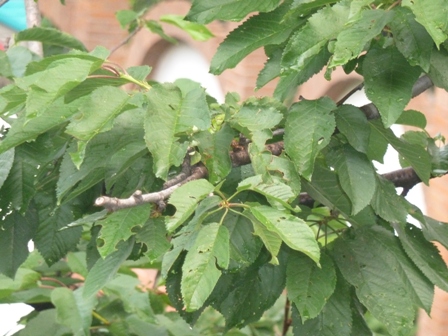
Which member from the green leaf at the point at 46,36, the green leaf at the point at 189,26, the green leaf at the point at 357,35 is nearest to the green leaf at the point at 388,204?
the green leaf at the point at 357,35

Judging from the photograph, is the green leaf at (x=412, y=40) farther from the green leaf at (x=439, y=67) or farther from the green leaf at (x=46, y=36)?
the green leaf at (x=46, y=36)

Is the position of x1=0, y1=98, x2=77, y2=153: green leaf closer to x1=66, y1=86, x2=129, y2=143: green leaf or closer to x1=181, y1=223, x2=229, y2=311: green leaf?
x1=66, y1=86, x2=129, y2=143: green leaf

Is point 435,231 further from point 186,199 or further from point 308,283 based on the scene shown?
point 186,199

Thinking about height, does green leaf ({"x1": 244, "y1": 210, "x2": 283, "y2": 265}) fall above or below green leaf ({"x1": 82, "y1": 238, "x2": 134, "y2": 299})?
above

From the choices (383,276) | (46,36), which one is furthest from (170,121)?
(46,36)

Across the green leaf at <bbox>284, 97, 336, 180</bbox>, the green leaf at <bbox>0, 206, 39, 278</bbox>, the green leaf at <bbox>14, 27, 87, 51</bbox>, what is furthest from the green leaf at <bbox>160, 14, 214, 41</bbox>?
the green leaf at <bbox>284, 97, 336, 180</bbox>

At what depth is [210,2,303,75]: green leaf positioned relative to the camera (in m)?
0.73

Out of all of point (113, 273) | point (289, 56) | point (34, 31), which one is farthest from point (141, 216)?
point (34, 31)

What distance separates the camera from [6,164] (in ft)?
2.63

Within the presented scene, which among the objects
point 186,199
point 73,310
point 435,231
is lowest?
point 73,310

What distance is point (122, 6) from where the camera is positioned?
4.26 metres

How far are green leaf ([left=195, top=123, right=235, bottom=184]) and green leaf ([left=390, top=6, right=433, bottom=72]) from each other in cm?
18

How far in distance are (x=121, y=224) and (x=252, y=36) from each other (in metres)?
0.22

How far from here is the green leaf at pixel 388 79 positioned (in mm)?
683
